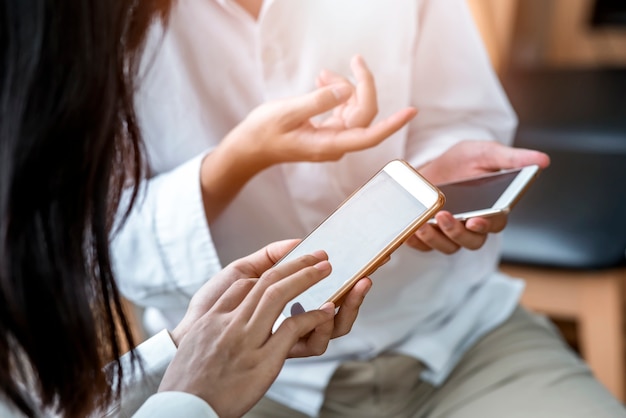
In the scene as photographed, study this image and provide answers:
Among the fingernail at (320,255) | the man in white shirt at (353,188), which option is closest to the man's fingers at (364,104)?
the man in white shirt at (353,188)

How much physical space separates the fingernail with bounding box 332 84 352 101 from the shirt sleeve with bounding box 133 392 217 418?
7.8 inches

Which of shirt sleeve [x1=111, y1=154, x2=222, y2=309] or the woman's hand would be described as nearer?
the woman's hand

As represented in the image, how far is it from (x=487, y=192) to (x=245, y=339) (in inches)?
7.4

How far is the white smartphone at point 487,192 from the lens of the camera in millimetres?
428

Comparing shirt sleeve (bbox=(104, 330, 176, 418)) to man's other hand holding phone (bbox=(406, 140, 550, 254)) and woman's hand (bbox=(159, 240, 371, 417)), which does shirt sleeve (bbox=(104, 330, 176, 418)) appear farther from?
man's other hand holding phone (bbox=(406, 140, 550, 254))

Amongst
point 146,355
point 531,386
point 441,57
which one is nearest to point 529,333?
point 531,386

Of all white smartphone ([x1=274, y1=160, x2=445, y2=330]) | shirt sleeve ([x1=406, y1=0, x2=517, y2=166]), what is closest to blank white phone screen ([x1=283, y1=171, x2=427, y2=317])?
white smartphone ([x1=274, y1=160, x2=445, y2=330])

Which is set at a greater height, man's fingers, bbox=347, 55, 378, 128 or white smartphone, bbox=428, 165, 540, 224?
man's fingers, bbox=347, 55, 378, 128

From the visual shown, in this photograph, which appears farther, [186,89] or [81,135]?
[186,89]

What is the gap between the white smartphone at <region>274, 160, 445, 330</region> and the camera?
37 centimetres

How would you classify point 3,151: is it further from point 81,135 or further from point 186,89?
point 186,89

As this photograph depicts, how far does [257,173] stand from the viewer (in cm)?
50

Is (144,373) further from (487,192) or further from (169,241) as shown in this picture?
(487,192)

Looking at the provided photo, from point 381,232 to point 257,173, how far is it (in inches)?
5.6
